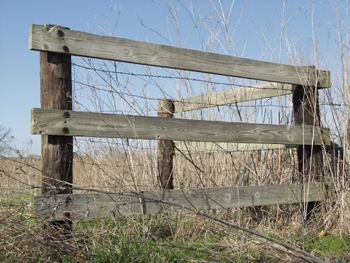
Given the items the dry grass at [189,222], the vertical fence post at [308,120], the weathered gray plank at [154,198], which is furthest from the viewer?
the vertical fence post at [308,120]

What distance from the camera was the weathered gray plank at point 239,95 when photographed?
12.7ft

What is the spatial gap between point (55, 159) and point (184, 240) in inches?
48.9

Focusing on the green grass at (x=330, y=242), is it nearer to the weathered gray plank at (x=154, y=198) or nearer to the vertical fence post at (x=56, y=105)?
the weathered gray plank at (x=154, y=198)

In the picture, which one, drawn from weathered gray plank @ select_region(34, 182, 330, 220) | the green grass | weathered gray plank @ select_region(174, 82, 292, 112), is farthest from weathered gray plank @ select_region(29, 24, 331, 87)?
the green grass

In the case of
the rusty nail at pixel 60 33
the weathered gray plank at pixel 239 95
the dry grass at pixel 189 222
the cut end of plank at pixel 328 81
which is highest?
the rusty nail at pixel 60 33

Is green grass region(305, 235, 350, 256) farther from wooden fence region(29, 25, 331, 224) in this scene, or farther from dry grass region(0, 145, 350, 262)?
wooden fence region(29, 25, 331, 224)

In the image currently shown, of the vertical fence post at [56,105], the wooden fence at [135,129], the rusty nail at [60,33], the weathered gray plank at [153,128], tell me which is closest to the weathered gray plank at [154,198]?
the wooden fence at [135,129]

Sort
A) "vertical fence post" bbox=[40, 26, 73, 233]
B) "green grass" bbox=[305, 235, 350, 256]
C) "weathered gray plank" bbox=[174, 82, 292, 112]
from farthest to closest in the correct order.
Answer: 1. "weathered gray plank" bbox=[174, 82, 292, 112]
2. "green grass" bbox=[305, 235, 350, 256]
3. "vertical fence post" bbox=[40, 26, 73, 233]

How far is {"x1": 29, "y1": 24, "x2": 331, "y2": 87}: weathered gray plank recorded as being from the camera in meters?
2.45

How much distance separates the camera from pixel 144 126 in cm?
268

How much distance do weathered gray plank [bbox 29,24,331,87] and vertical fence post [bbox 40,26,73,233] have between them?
0.26 ft

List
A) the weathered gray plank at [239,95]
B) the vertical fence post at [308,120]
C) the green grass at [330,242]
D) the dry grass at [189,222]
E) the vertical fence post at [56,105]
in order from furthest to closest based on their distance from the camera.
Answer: the weathered gray plank at [239,95] < the vertical fence post at [308,120] < the green grass at [330,242] < the vertical fence post at [56,105] < the dry grass at [189,222]

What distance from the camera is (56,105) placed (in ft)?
8.07

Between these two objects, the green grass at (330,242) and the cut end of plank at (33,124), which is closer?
the cut end of plank at (33,124)
